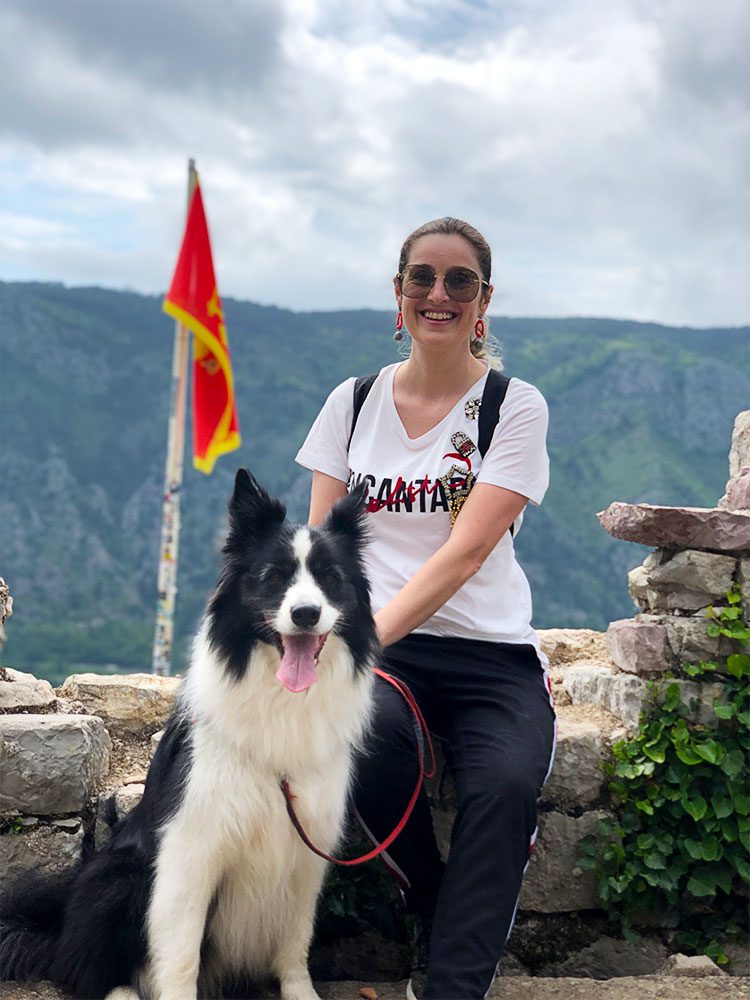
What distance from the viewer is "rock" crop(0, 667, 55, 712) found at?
3.32 m

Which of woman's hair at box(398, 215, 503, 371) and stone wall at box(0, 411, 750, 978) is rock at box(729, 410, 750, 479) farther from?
woman's hair at box(398, 215, 503, 371)

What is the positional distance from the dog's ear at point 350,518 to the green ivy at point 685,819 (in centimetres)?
135

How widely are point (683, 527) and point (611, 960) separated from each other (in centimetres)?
148

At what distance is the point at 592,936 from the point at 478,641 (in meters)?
1.27

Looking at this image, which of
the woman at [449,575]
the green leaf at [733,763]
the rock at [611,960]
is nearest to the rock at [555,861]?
the rock at [611,960]

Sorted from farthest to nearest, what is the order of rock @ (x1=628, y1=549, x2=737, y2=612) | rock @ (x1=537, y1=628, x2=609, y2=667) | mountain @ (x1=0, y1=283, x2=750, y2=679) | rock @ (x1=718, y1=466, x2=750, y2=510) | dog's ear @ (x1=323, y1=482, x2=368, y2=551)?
mountain @ (x1=0, y1=283, x2=750, y2=679), rock @ (x1=537, y1=628, x2=609, y2=667), rock @ (x1=718, y1=466, x2=750, y2=510), rock @ (x1=628, y1=549, x2=737, y2=612), dog's ear @ (x1=323, y1=482, x2=368, y2=551)

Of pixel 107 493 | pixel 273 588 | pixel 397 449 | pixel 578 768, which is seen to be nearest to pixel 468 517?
pixel 397 449

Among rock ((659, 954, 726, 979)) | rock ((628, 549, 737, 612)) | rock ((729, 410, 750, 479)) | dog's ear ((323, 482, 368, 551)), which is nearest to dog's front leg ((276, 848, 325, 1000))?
dog's ear ((323, 482, 368, 551))

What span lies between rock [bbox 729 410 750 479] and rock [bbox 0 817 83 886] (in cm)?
276

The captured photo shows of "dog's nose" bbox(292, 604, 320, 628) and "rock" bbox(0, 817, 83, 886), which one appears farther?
"rock" bbox(0, 817, 83, 886)

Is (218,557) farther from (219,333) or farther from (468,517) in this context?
(219,333)

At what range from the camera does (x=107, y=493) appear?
56.5 meters

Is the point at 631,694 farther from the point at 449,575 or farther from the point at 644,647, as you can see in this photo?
the point at 449,575

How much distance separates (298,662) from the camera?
2.36 metres
